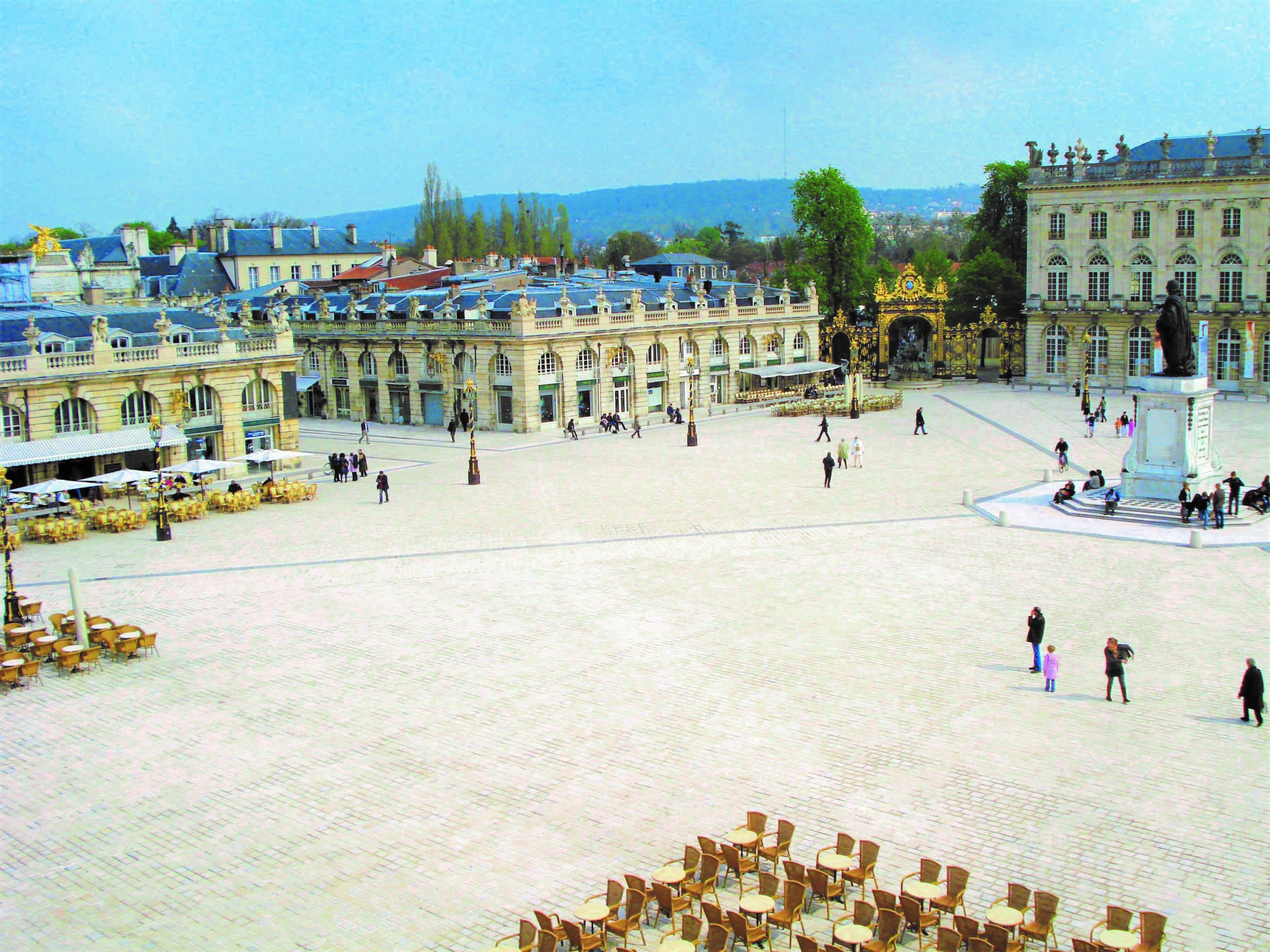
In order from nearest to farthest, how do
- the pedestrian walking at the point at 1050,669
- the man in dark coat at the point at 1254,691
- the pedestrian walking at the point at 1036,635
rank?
→ the man in dark coat at the point at 1254,691 < the pedestrian walking at the point at 1050,669 < the pedestrian walking at the point at 1036,635

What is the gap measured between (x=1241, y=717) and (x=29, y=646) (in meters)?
20.7

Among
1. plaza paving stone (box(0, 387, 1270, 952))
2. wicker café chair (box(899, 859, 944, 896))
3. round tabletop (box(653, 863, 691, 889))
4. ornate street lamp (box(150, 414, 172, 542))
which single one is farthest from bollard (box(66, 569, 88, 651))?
wicker café chair (box(899, 859, 944, 896))

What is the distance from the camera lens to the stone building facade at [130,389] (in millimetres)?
38125

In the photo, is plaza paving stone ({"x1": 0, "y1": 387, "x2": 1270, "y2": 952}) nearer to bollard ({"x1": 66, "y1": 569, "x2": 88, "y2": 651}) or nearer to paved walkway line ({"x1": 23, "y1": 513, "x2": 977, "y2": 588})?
paved walkway line ({"x1": 23, "y1": 513, "x2": 977, "y2": 588})

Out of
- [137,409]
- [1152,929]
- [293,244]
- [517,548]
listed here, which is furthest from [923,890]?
[293,244]

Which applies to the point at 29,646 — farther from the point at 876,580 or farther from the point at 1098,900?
the point at 1098,900

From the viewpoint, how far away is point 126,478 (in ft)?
122

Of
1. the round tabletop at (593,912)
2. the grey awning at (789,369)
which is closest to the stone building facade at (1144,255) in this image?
the grey awning at (789,369)

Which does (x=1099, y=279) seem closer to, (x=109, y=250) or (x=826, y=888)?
(x=826, y=888)

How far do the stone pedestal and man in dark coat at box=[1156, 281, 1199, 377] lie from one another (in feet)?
1.01

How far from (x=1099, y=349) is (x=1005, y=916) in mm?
58529

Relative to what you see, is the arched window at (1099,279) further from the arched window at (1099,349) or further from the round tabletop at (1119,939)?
the round tabletop at (1119,939)

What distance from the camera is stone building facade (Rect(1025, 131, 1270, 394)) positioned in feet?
196

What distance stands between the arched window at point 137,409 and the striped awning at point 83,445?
0.29 m
